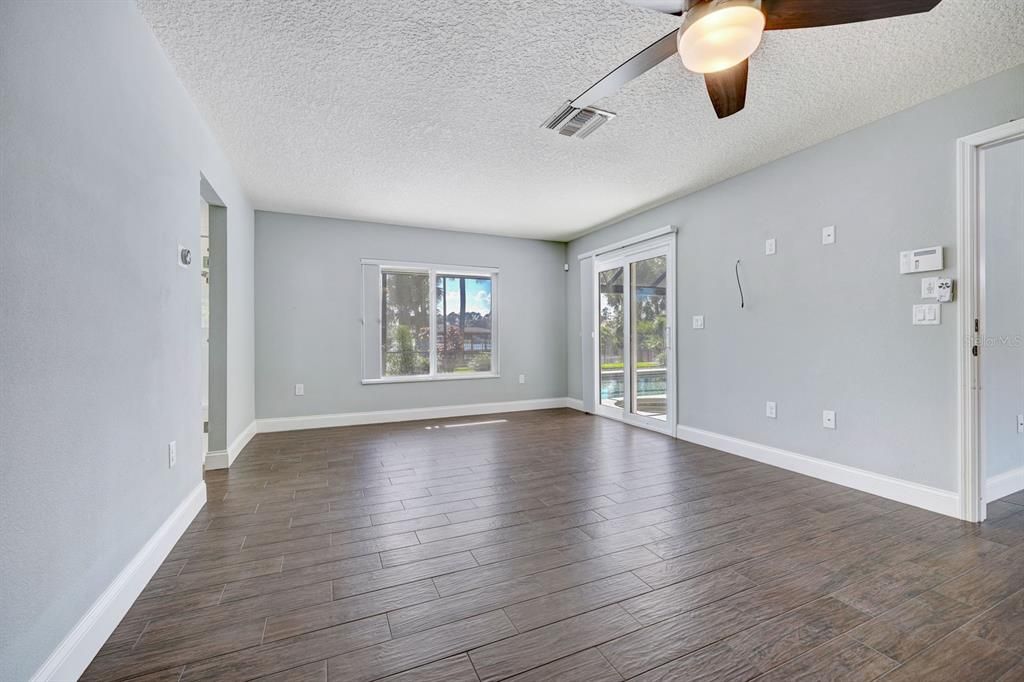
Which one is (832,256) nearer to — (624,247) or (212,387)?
(624,247)

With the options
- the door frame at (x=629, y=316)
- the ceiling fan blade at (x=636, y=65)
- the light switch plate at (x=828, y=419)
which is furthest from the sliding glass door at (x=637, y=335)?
the ceiling fan blade at (x=636, y=65)

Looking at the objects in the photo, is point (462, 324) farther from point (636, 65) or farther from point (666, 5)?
point (666, 5)

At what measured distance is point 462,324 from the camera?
19.4 ft

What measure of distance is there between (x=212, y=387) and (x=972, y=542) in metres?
4.88

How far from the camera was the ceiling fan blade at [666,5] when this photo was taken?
154cm

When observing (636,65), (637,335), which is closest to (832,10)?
(636,65)

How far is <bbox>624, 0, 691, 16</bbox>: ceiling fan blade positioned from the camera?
5.04 feet

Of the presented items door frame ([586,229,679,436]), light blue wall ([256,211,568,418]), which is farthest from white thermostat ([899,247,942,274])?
light blue wall ([256,211,568,418])

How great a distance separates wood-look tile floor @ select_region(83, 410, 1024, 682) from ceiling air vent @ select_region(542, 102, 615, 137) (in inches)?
95.5

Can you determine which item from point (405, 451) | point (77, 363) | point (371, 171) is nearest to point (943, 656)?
point (77, 363)

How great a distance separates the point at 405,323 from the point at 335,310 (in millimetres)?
843

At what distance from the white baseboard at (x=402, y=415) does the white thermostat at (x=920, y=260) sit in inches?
171

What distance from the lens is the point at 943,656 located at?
1434 mm

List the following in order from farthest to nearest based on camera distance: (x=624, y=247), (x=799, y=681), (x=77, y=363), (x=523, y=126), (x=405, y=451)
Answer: (x=624, y=247) < (x=405, y=451) < (x=523, y=126) < (x=77, y=363) < (x=799, y=681)
